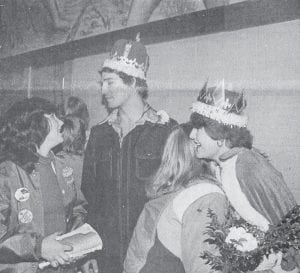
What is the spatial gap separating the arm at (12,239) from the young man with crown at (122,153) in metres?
0.26

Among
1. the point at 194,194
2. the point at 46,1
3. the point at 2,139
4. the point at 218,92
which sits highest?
the point at 46,1

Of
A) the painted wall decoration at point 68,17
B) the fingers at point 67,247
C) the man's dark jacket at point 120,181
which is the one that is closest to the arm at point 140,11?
the painted wall decoration at point 68,17

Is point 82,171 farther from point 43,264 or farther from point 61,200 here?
point 43,264

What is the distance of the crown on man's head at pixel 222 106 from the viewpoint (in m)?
1.29

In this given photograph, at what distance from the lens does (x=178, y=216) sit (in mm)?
1125

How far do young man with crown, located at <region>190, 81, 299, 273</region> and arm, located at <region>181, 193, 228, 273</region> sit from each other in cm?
14

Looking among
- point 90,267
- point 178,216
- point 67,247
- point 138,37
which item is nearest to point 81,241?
point 67,247

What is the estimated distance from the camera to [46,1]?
72.1 inches

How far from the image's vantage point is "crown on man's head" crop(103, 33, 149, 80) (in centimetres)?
155

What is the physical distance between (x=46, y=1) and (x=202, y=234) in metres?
1.28

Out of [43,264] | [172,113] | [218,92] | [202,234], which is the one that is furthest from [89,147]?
[202,234]

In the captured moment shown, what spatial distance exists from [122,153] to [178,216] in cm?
47

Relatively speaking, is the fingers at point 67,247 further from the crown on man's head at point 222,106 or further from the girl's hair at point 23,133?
the crown on man's head at point 222,106

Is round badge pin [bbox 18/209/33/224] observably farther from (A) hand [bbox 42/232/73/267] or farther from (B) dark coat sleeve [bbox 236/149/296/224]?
(B) dark coat sleeve [bbox 236/149/296/224]
